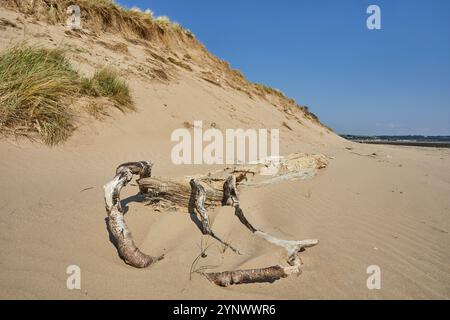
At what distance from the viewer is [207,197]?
3.12 metres

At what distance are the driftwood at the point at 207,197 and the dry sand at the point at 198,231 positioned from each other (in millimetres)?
72

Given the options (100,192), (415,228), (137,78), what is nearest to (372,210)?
(415,228)

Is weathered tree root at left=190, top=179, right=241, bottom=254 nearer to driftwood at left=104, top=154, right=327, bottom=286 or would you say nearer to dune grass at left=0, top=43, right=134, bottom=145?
driftwood at left=104, top=154, right=327, bottom=286

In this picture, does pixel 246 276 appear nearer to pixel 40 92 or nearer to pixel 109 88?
pixel 40 92

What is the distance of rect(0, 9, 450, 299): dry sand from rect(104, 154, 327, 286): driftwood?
0.24 ft

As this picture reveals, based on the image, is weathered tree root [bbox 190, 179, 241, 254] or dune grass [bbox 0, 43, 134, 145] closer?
weathered tree root [bbox 190, 179, 241, 254]

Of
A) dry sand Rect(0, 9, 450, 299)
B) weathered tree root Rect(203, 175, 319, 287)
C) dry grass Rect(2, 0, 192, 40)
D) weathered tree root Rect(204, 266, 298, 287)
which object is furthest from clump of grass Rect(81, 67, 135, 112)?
weathered tree root Rect(204, 266, 298, 287)

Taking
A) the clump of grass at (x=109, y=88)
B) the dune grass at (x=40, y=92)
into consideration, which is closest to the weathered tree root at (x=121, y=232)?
the dune grass at (x=40, y=92)

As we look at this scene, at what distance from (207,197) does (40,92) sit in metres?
3.37

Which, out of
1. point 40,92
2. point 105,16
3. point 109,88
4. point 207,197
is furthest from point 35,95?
point 105,16

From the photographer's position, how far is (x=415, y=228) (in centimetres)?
297

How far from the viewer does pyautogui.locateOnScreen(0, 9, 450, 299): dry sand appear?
6.40 ft

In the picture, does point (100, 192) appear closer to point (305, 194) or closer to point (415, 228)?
point (305, 194)
